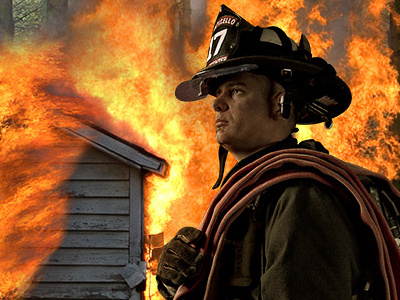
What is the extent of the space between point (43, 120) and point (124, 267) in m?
2.60

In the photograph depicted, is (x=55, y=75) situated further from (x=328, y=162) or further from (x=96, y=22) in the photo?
(x=328, y=162)

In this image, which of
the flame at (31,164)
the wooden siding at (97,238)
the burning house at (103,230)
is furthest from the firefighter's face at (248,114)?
the flame at (31,164)

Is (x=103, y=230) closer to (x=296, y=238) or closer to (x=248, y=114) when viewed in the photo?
(x=248, y=114)

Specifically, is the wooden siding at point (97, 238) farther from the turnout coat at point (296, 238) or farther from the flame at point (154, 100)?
the turnout coat at point (296, 238)

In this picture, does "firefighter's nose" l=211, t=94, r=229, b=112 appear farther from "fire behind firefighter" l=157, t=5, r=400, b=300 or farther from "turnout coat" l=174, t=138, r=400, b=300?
"turnout coat" l=174, t=138, r=400, b=300

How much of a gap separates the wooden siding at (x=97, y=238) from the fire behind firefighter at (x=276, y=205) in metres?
4.67

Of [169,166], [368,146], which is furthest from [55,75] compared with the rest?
[368,146]

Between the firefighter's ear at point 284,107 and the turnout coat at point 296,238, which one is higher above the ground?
the firefighter's ear at point 284,107

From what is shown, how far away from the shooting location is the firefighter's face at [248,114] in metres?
2.21

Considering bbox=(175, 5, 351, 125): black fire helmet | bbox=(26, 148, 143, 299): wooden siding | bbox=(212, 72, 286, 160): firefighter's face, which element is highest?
bbox=(175, 5, 351, 125): black fire helmet

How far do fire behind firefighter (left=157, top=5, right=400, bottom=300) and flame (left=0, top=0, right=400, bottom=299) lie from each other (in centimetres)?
485

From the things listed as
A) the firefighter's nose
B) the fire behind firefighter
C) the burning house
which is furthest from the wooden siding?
the firefighter's nose

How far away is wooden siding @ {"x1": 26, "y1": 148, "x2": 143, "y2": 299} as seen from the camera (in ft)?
22.2

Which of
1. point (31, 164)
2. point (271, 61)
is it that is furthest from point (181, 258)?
point (31, 164)
